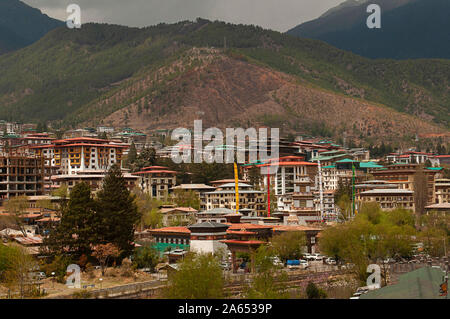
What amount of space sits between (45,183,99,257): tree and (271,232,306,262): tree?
1822 cm

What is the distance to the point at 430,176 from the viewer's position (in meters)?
122

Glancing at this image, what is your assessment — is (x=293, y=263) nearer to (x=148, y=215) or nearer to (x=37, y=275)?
(x=37, y=275)

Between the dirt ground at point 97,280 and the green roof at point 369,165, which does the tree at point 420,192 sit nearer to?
the green roof at point 369,165

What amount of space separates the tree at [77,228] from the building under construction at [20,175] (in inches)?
1550

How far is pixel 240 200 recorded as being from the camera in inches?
4166

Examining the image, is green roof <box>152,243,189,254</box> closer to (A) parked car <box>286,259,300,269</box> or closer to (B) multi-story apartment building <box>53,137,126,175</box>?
(A) parked car <box>286,259,300,269</box>

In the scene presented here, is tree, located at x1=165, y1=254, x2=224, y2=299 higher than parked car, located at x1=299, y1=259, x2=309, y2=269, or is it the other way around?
tree, located at x1=165, y1=254, x2=224, y2=299

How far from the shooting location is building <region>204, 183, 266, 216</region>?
10556cm

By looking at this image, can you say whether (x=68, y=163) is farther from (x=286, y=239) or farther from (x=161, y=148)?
(x=286, y=239)

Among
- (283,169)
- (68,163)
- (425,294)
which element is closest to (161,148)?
(68,163)

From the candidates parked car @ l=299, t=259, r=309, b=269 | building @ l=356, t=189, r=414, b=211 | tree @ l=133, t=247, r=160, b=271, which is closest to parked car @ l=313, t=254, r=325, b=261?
parked car @ l=299, t=259, r=309, b=269

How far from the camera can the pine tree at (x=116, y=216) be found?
199ft

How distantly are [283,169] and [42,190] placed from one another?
4157 centimetres
